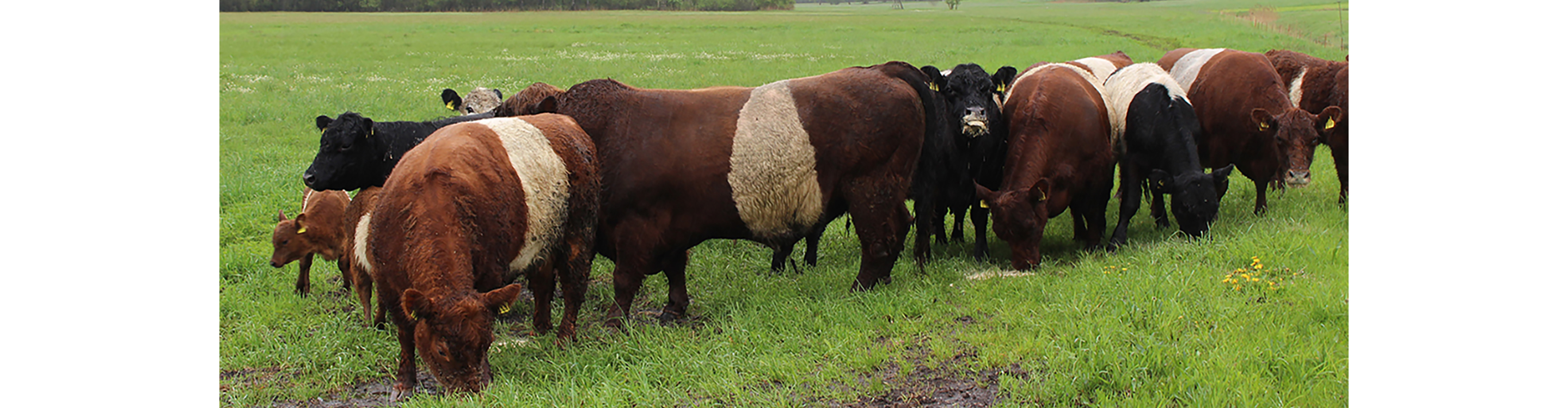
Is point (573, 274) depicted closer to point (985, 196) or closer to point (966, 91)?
point (985, 196)

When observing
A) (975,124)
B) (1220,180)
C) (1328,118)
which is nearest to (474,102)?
(975,124)

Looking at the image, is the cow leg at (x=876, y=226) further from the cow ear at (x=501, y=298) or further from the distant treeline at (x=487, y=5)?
the distant treeline at (x=487, y=5)

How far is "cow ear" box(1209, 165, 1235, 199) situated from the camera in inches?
297

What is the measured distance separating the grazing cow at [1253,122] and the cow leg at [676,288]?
494 cm

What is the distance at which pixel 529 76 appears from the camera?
23.0 m

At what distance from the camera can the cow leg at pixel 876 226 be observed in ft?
21.2

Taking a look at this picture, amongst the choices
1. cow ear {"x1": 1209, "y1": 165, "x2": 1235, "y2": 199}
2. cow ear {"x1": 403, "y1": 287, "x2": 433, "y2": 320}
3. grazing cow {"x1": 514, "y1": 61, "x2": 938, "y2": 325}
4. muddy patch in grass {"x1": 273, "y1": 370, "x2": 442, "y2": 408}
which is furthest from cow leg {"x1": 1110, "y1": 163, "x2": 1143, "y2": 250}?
cow ear {"x1": 403, "y1": 287, "x2": 433, "y2": 320}

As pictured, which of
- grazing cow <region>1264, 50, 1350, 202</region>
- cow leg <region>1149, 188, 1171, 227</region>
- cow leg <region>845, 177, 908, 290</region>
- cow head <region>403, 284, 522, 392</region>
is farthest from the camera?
grazing cow <region>1264, 50, 1350, 202</region>

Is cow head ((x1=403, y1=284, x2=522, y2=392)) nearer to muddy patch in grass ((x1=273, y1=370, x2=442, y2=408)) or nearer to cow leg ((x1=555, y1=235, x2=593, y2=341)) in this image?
muddy patch in grass ((x1=273, y1=370, x2=442, y2=408))

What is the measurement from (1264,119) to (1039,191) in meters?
2.73

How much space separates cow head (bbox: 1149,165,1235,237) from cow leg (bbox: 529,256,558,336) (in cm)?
484

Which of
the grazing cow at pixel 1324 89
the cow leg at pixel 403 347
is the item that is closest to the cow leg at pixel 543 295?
the cow leg at pixel 403 347

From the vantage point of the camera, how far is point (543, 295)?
612cm

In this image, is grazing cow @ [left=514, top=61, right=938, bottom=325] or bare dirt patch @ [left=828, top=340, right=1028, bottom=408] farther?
grazing cow @ [left=514, top=61, right=938, bottom=325]
